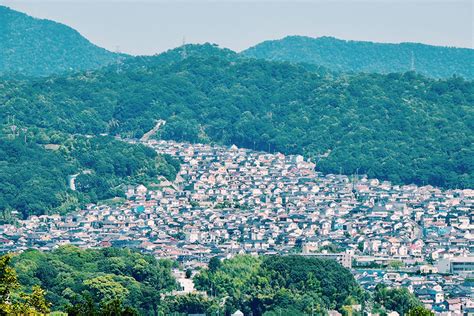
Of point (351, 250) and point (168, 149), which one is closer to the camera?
point (351, 250)

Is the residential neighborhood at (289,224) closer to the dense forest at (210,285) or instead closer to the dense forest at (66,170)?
the dense forest at (66,170)

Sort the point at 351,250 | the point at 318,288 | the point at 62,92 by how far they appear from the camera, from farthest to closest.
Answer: the point at 62,92, the point at 351,250, the point at 318,288

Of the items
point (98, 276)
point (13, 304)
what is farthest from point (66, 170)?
point (13, 304)

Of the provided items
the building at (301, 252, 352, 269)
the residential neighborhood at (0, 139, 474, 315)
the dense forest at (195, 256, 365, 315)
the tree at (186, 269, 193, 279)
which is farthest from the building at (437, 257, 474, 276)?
the tree at (186, 269, 193, 279)

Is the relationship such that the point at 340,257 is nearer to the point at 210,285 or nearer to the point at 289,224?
the point at 289,224

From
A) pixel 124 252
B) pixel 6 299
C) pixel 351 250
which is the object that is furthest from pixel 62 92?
pixel 6 299

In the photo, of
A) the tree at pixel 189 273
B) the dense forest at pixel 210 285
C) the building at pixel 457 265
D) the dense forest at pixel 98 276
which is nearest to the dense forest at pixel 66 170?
the tree at pixel 189 273

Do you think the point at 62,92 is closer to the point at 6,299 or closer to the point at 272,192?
the point at 272,192
